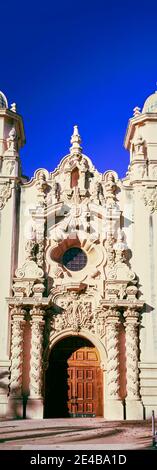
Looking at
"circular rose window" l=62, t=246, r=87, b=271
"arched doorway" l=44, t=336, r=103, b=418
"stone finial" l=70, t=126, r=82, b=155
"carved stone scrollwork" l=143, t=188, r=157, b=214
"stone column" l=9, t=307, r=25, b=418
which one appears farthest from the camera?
"stone finial" l=70, t=126, r=82, b=155

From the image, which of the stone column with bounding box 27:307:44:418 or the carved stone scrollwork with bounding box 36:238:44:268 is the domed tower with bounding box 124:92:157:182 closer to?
the carved stone scrollwork with bounding box 36:238:44:268

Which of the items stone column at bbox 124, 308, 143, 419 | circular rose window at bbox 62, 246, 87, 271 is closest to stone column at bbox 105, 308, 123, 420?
stone column at bbox 124, 308, 143, 419

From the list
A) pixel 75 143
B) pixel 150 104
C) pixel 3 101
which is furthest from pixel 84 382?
pixel 3 101

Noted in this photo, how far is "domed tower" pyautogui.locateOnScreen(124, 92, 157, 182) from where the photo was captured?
80.6ft

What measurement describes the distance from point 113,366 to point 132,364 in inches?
28.1

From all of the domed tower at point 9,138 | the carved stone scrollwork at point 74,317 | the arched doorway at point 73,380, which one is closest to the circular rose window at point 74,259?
the carved stone scrollwork at point 74,317

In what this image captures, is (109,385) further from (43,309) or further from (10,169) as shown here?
(10,169)

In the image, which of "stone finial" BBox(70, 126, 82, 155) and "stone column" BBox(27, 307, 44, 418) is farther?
"stone finial" BBox(70, 126, 82, 155)

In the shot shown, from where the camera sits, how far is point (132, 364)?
2186cm

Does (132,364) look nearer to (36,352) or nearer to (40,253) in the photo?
(36,352)

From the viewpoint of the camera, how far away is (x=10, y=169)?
24438mm

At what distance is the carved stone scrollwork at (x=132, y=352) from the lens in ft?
70.9

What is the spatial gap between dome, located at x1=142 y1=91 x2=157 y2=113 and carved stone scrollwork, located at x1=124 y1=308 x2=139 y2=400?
9162mm
